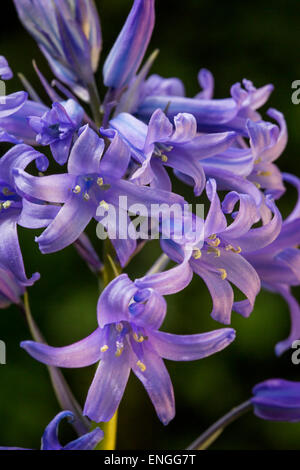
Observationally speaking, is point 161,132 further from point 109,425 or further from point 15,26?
point 15,26

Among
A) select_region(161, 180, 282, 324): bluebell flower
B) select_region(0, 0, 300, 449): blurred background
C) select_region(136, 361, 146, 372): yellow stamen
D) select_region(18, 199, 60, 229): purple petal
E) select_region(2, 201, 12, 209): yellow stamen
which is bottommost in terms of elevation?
select_region(0, 0, 300, 449): blurred background

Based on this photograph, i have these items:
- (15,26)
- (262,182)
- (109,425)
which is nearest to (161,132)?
(262,182)

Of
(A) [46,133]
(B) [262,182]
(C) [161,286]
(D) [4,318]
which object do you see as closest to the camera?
(C) [161,286]

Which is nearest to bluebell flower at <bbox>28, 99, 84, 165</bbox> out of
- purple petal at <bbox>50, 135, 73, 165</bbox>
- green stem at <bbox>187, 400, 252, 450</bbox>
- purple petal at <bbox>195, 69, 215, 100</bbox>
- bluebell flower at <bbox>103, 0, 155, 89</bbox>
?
purple petal at <bbox>50, 135, 73, 165</bbox>

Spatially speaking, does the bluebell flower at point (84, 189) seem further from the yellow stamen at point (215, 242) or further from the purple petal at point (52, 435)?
the purple petal at point (52, 435)

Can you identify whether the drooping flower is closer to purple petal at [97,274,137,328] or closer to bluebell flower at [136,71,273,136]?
purple petal at [97,274,137,328]

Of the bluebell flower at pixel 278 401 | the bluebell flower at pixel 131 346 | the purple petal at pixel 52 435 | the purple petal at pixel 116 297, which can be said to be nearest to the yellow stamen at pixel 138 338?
the bluebell flower at pixel 131 346

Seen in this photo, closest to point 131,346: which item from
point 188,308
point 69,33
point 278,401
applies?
point 278,401
